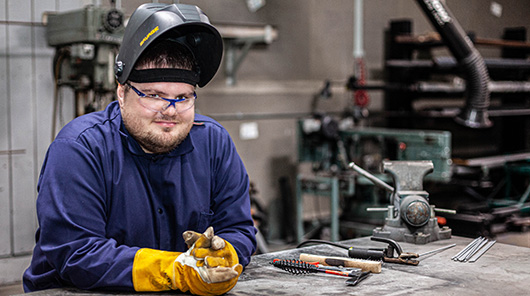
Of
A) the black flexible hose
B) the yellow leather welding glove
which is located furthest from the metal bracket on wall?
the yellow leather welding glove

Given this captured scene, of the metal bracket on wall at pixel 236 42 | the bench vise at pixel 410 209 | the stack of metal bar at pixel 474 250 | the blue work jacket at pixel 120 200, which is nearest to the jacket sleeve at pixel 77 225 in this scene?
the blue work jacket at pixel 120 200

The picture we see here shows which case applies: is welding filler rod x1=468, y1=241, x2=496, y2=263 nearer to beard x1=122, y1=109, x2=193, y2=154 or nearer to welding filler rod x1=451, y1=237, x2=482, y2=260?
welding filler rod x1=451, y1=237, x2=482, y2=260

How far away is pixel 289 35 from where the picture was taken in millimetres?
4816

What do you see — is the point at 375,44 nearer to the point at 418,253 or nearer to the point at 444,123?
the point at 444,123

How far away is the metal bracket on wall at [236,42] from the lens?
4.34 meters

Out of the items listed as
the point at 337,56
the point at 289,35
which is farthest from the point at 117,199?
the point at 337,56

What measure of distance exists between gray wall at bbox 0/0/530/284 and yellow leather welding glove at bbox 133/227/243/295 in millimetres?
2316

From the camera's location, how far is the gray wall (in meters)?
3.47

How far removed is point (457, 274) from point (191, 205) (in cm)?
75

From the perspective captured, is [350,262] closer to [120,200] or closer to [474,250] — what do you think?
[474,250]

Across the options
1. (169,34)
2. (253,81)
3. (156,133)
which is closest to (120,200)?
(156,133)

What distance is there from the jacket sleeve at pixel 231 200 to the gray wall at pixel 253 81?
6.73 ft

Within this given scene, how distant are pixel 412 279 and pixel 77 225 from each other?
0.86m

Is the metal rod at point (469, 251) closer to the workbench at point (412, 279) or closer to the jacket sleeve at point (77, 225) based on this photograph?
the workbench at point (412, 279)
